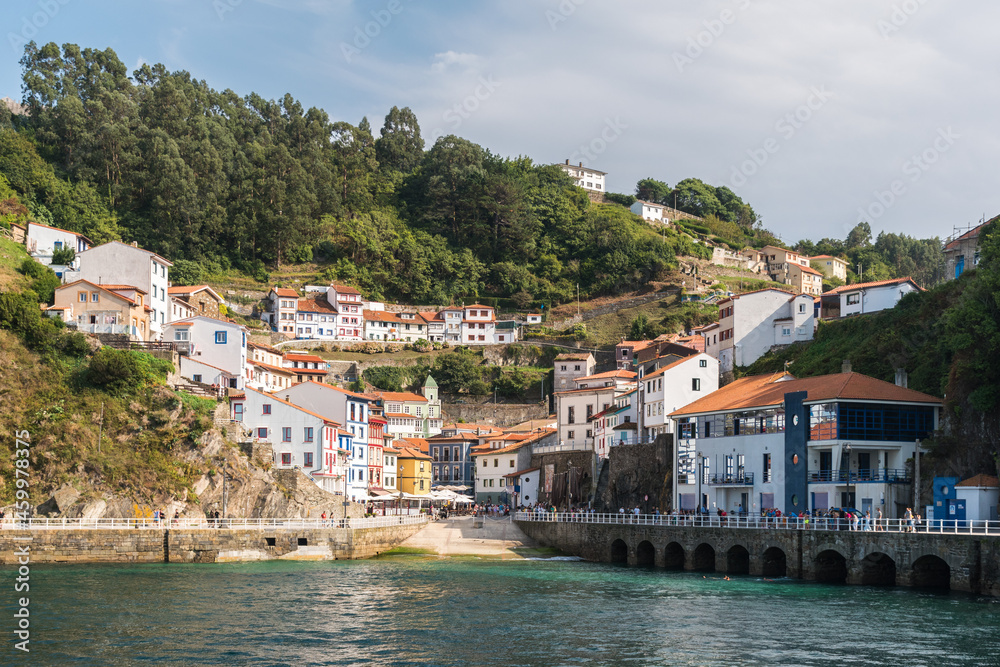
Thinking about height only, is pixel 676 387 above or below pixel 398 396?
below

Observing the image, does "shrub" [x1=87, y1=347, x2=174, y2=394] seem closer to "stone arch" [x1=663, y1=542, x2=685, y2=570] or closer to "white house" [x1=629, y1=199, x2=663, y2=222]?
"stone arch" [x1=663, y1=542, x2=685, y2=570]

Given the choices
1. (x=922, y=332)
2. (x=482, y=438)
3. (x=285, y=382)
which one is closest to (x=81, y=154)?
(x=285, y=382)

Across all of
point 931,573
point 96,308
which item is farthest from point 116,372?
point 931,573

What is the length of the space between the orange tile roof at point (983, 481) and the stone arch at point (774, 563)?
939cm

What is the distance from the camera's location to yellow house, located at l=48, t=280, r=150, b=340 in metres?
76.4

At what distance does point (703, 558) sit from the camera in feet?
181

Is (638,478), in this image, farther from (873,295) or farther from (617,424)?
(873,295)

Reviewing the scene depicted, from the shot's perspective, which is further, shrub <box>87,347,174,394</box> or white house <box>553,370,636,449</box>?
white house <box>553,370,636,449</box>

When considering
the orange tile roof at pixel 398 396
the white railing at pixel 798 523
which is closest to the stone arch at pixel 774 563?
the white railing at pixel 798 523

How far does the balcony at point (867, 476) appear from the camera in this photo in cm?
5147

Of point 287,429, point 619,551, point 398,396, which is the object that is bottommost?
point 619,551

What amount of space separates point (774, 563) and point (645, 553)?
9392 mm

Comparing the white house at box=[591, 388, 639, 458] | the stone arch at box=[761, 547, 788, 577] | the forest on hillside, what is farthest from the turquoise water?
the forest on hillside

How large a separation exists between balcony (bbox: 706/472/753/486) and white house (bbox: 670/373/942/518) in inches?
2.4
